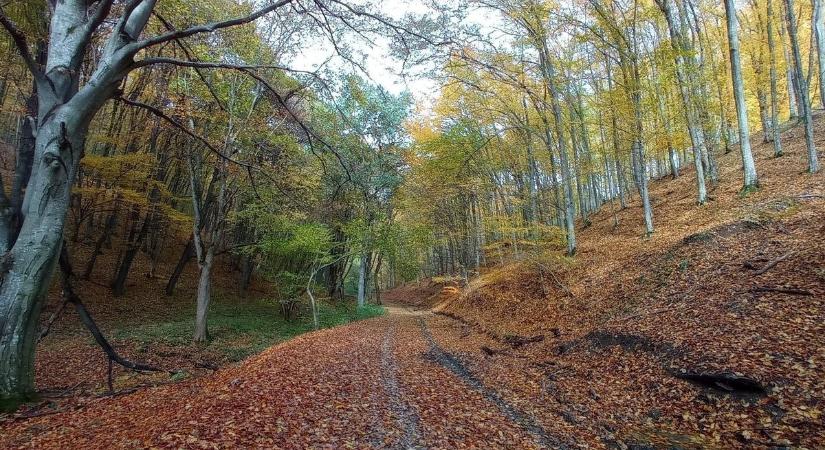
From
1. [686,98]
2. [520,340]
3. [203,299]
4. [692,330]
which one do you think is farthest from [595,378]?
[686,98]

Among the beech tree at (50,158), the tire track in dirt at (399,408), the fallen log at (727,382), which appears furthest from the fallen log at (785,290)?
the beech tree at (50,158)

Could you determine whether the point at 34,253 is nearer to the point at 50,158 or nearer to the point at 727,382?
the point at 50,158

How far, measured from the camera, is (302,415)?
4.98 m

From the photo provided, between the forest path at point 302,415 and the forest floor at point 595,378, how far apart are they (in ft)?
0.10

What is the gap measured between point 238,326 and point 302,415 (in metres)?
12.9

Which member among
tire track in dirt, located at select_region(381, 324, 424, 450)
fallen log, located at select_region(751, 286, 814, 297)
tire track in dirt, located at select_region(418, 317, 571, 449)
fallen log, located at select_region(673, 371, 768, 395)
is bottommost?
tire track in dirt, located at select_region(418, 317, 571, 449)

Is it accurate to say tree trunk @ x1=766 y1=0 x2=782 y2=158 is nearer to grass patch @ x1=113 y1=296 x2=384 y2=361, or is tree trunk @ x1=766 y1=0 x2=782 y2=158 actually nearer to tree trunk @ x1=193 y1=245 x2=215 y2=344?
grass patch @ x1=113 y1=296 x2=384 y2=361

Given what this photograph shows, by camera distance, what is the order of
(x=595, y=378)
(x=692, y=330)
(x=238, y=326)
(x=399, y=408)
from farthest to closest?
(x=238, y=326) → (x=595, y=378) → (x=692, y=330) → (x=399, y=408)

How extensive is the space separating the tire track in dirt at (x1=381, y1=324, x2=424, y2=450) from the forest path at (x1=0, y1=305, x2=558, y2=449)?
16mm

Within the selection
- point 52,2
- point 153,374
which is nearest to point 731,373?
point 52,2

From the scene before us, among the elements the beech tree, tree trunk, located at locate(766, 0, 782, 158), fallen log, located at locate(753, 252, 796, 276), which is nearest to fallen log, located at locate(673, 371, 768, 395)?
fallen log, located at locate(753, 252, 796, 276)

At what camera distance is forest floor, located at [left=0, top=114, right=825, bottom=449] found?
173 inches

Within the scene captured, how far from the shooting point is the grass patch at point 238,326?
41.1 feet

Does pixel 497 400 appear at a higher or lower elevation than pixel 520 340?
higher
